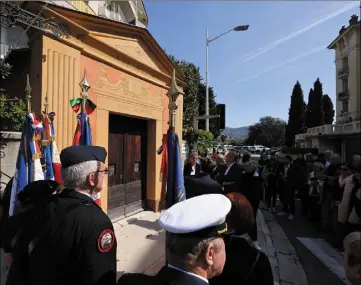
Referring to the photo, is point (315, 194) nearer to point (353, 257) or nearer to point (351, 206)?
point (351, 206)

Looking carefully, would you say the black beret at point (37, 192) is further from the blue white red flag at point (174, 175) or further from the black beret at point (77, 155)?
the blue white red flag at point (174, 175)

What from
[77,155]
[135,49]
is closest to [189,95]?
[135,49]

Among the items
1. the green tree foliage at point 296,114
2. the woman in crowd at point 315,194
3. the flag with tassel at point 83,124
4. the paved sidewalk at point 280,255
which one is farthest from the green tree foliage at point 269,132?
the flag with tassel at point 83,124

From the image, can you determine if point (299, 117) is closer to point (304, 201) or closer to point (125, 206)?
point (304, 201)

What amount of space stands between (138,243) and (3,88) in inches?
143

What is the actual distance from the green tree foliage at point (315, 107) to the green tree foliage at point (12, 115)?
43875 millimetres

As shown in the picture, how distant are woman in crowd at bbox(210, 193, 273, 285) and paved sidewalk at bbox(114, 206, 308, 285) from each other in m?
2.91

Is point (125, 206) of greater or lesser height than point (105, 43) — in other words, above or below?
below

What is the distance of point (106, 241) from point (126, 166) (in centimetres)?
547

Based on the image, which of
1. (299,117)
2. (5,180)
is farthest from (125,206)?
(299,117)

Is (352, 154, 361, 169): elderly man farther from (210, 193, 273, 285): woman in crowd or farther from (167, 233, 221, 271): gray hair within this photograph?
(167, 233, 221, 271): gray hair

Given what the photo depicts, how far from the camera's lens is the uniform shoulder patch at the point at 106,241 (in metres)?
1.57

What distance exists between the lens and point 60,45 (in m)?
4.76

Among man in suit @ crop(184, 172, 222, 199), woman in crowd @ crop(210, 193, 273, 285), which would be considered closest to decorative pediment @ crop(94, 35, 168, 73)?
man in suit @ crop(184, 172, 222, 199)
